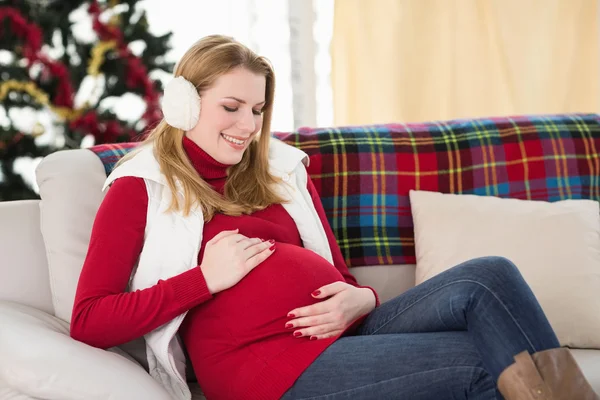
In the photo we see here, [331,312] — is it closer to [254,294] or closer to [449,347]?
[254,294]

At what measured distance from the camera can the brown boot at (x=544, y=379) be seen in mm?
1280

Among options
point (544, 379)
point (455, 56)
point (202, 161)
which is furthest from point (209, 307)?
point (455, 56)

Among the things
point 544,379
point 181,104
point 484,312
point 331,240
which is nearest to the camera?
point 544,379

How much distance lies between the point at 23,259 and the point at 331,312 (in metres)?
0.80

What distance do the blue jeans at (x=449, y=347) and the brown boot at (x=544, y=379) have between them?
2 centimetres

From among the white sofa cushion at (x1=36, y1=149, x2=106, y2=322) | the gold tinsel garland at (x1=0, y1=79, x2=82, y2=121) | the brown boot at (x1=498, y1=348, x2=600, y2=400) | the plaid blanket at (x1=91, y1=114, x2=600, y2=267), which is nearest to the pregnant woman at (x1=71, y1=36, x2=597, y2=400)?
the brown boot at (x1=498, y1=348, x2=600, y2=400)

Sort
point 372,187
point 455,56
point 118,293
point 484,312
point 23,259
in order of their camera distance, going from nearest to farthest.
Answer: point 484,312, point 118,293, point 23,259, point 372,187, point 455,56

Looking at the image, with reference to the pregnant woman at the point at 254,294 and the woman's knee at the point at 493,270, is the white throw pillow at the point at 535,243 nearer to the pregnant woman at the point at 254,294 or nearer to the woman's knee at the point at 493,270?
the pregnant woman at the point at 254,294

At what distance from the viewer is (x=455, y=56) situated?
3162 millimetres

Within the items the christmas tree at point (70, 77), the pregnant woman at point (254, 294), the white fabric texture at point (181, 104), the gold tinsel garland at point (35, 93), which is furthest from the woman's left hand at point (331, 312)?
the gold tinsel garland at point (35, 93)

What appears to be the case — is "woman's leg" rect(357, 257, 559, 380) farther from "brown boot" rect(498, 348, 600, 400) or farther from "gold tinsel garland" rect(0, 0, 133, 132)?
"gold tinsel garland" rect(0, 0, 133, 132)

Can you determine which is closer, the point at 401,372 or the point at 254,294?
the point at 401,372

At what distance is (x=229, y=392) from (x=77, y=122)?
180 centimetres

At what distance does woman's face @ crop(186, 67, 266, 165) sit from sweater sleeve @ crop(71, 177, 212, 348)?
0.28 m
